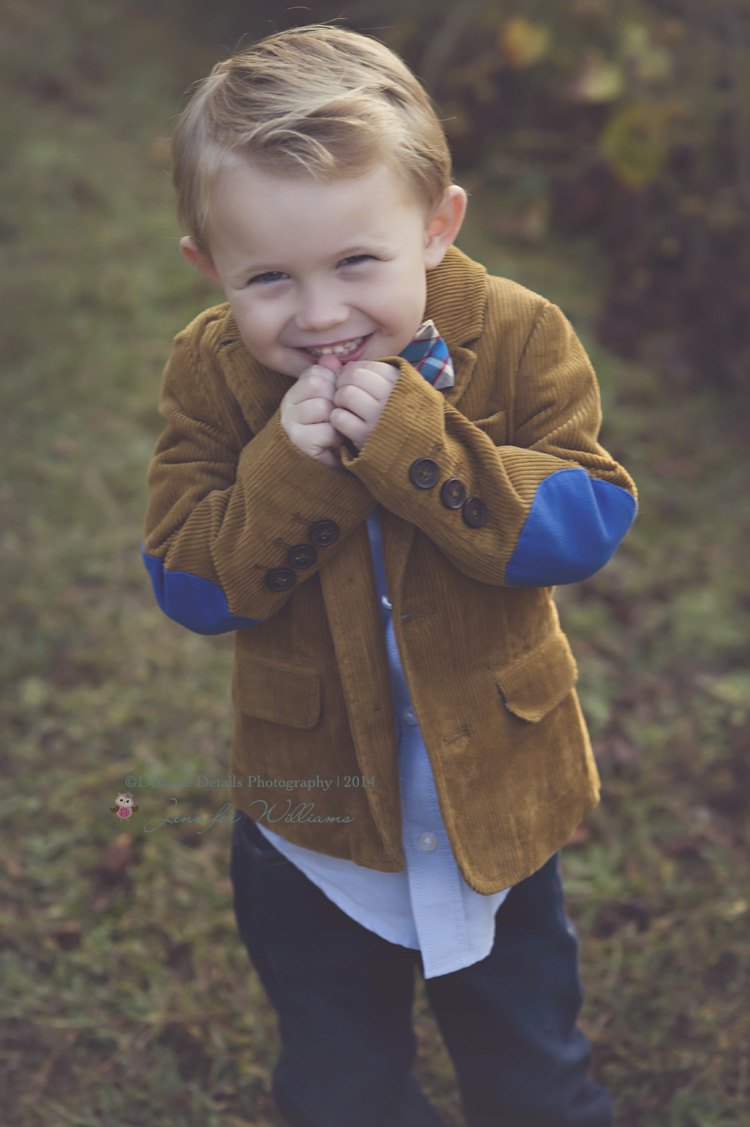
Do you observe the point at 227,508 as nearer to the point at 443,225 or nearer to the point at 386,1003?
the point at 443,225

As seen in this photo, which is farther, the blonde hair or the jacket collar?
the jacket collar

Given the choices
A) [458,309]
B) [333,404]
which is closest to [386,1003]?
[333,404]

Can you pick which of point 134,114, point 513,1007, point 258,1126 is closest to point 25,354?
point 134,114

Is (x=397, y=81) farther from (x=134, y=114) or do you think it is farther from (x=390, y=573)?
(x=134, y=114)

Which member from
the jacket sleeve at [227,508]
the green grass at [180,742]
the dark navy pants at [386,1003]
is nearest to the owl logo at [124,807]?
the green grass at [180,742]

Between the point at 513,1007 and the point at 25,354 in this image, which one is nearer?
the point at 513,1007

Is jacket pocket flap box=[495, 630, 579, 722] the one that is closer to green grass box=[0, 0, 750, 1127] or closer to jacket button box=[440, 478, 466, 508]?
jacket button box=[440, 478, 466, 508]

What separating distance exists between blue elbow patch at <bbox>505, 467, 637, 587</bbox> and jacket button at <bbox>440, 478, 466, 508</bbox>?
0.29ft

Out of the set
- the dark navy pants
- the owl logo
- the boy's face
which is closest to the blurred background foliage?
the owl logo

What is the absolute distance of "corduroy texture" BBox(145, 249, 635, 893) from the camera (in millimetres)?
1261

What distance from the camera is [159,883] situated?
2410 millimetres

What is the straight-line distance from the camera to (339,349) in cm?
127

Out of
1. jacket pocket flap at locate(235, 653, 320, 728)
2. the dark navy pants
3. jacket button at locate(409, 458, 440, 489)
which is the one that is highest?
jacket button at locate(409, 458, 440, 489)

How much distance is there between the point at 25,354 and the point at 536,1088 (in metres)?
3.50
